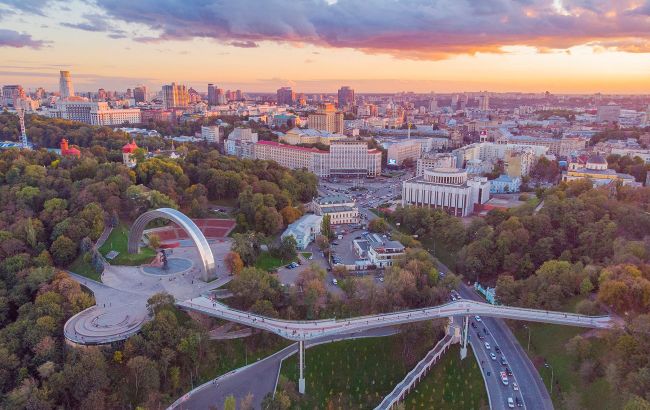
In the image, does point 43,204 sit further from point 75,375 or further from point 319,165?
point 319,165

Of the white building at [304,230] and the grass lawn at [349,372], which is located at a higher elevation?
the white building at [304,230]

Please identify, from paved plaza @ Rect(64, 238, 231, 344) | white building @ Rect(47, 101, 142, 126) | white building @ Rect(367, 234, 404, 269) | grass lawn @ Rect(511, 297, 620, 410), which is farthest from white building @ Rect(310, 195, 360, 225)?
white building @ Rect(47, 101, 142, 126)

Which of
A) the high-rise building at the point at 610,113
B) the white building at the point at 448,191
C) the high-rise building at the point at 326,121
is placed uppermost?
the high-rise building at the point at 610,113

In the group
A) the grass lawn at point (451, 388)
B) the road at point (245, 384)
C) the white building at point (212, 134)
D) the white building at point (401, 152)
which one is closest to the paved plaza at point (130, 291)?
the road at point (245, 384)

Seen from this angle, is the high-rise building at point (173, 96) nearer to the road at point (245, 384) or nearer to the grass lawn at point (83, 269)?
the grass lawn at point (83, 269)

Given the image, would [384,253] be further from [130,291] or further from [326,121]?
[326,121]
